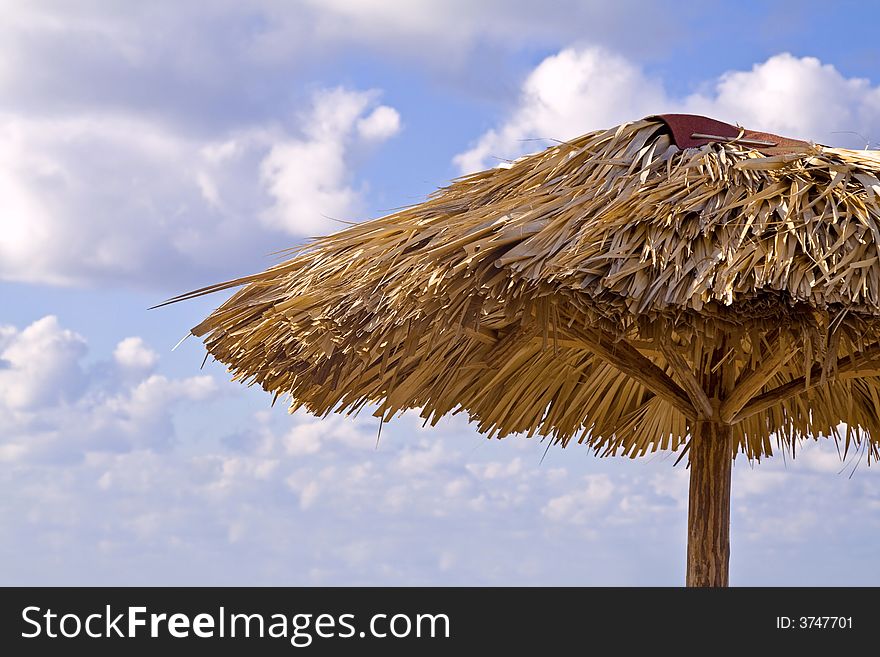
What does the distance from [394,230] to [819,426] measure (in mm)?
3430

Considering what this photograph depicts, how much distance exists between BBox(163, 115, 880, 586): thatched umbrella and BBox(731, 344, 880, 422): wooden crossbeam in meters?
0.01

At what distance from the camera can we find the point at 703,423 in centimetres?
477

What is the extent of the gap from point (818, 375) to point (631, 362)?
0.98 metres

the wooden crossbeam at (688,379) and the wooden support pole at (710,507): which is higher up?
the wooden crossbeam at (688,379)

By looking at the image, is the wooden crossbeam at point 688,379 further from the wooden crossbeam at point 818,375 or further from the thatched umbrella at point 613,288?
the wooden crossbeam at point 818,375

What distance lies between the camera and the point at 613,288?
3525 millimetres

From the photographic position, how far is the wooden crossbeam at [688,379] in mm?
4188
